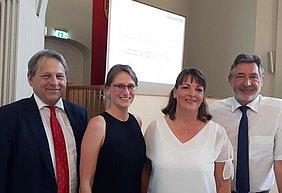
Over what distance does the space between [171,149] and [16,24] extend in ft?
4.62

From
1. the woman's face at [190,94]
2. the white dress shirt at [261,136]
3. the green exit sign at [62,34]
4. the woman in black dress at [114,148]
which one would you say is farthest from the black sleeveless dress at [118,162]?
the green exit sign at [62,34]

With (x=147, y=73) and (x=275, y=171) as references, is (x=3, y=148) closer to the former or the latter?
(x=275, y=171)

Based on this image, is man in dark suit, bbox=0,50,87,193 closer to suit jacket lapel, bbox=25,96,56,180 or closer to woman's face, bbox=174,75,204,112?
suit jacket lapel, bbox=25,96,56,180

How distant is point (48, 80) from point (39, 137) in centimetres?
29

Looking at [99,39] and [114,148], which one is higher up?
[99,39]

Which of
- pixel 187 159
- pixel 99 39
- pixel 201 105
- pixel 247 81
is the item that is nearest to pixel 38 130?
pixel 187 159

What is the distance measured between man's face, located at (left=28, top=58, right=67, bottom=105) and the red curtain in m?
4.40

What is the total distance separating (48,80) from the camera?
1917mm

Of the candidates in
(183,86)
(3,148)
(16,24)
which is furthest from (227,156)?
(16,24)

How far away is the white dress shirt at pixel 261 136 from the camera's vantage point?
7.46ft

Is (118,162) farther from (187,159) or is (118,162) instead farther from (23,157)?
(23,157)

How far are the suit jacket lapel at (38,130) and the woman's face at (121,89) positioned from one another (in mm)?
403

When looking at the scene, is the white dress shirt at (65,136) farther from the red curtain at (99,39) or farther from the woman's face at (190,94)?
the red curtain at (99,39)

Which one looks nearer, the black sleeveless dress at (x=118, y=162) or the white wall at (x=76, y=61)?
the black sleeveless dress at (x=118, y=162)
